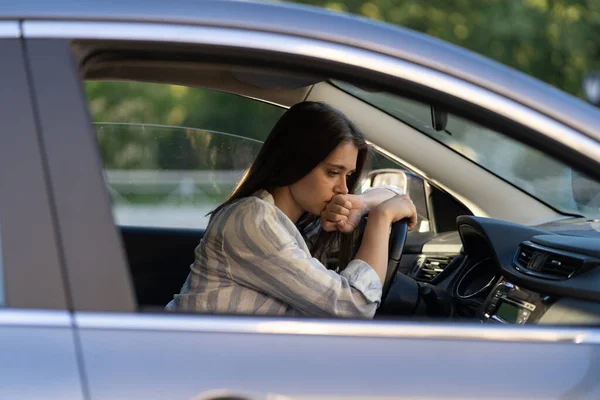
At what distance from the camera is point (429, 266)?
127 inches

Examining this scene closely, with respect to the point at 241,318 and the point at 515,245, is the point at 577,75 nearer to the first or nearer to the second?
the point at 515,245

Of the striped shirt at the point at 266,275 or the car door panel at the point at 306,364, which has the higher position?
the striped shirt at the point at 266,275

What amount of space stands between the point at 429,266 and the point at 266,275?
1244 mm

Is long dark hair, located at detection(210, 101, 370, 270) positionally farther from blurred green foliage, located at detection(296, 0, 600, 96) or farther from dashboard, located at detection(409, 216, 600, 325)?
blurred green foliage, located at detection(296, 0, 600, 96)

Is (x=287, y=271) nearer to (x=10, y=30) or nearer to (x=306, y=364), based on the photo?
(x=306, y=364)

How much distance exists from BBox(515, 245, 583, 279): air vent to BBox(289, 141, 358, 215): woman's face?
0.53m

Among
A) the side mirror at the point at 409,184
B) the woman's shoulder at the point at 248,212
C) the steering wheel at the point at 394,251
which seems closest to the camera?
the woman's shoulder at the point at 248,212

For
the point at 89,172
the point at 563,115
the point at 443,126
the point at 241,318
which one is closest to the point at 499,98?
the point at 563,115

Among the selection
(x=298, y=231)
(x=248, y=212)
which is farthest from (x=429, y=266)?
(x=248, y=212)

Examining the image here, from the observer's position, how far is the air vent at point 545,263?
226 centimetres

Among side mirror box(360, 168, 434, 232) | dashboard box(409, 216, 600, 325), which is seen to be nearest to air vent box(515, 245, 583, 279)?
dashboard box(409, 216, 600, 325)

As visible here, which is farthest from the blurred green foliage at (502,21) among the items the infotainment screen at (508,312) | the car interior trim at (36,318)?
→ the car interior trim at (36,318)

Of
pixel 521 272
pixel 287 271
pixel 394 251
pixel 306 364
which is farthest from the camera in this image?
pixel 394 251

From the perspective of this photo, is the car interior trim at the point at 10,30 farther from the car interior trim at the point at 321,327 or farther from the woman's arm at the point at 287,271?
the woman's arm at the point at 287,271
